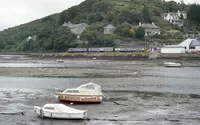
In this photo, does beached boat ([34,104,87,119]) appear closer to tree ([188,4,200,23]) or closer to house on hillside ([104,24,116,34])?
house on hillside ([104,24,116,34])

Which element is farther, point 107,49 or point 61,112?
point 107,49

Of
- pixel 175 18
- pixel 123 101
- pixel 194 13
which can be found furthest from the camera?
pixel 175 18

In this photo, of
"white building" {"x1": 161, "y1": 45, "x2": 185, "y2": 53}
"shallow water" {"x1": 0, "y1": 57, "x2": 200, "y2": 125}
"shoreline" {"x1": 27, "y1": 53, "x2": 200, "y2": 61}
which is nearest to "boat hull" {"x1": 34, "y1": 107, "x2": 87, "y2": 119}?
"shallow water" {"x1": 0, "y1": 57, "x2": 200, "y2": 125}

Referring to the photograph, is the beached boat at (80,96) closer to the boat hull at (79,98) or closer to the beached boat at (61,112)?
the boat hull at (79,98)

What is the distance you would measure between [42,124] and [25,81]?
111 ft

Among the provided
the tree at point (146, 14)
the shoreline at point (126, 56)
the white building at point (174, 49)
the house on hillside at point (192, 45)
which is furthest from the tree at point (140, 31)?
the white building at point (174, 49)

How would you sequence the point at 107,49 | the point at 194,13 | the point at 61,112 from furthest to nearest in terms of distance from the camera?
1. the point at 194,13
2. the point at 107,49
3. the point at 61,112

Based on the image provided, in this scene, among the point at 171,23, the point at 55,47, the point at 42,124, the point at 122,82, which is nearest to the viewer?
the point at 42,124

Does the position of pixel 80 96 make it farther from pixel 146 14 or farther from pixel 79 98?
pixel 146 14

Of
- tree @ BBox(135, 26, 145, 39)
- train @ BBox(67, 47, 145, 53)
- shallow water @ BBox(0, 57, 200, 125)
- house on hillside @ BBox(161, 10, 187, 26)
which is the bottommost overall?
shallow water @ BBox(0, 57, 200, 125)

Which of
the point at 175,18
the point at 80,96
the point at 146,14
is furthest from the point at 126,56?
the point at 80,96

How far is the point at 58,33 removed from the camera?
7156 inches

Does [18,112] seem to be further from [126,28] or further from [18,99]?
[126,28]

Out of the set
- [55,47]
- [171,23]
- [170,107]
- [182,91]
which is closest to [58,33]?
[55,47]
